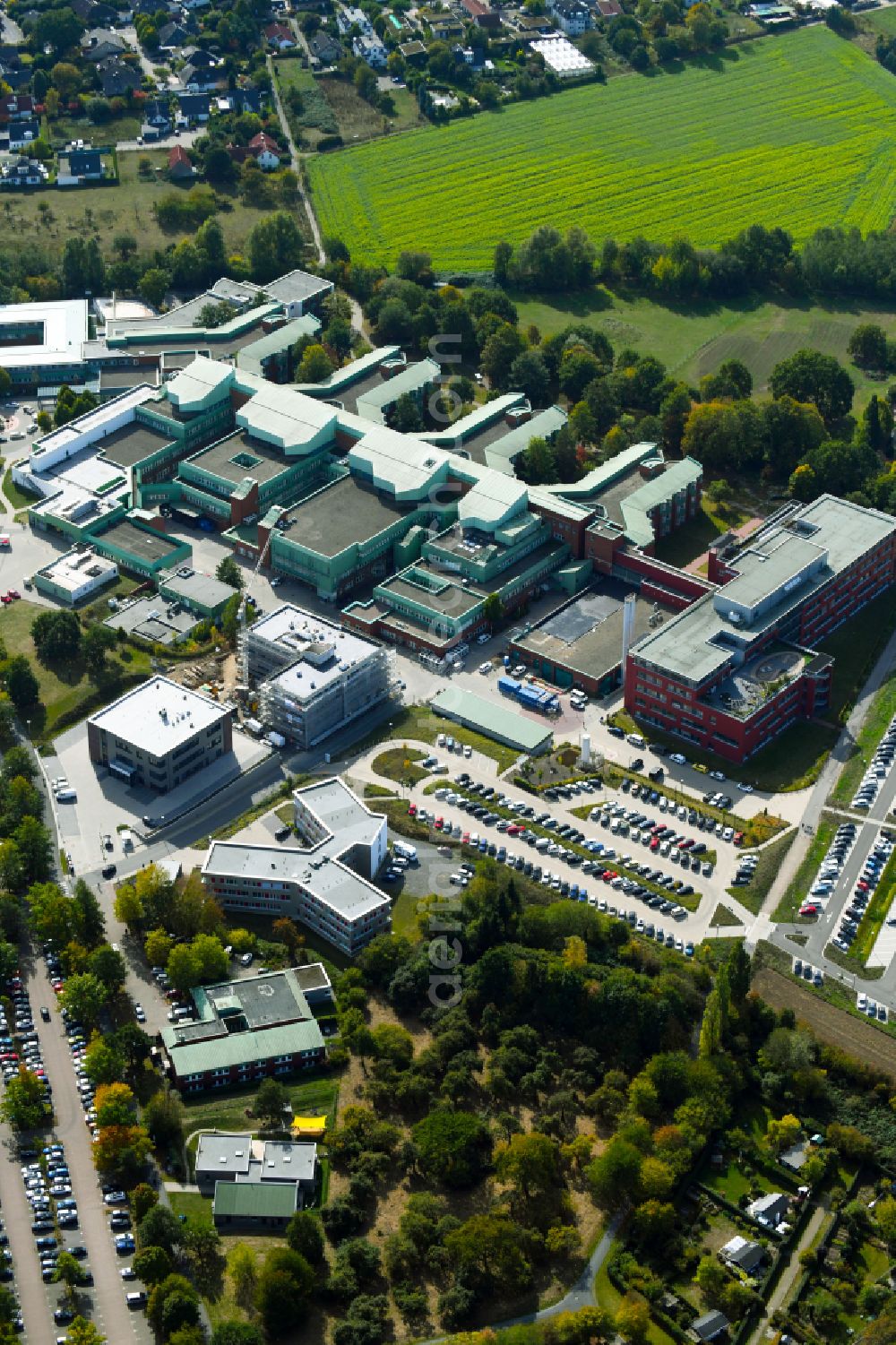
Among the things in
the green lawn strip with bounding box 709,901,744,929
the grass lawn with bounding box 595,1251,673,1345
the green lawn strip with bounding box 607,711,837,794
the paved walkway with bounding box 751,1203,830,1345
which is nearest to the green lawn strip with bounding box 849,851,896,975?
the green lawn strip with bounding box 709,901,744,929

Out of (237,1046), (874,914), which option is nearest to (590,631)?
(874,914)

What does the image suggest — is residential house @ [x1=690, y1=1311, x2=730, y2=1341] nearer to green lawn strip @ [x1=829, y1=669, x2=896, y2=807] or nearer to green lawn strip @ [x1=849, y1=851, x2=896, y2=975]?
green lawn strip @ [x1=849, y1=851, x2=896, y2=975]

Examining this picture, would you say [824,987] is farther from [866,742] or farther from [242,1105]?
[242,1105]

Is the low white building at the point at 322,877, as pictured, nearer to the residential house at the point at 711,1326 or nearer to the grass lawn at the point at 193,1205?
the grass lawn at the point at 193,1205

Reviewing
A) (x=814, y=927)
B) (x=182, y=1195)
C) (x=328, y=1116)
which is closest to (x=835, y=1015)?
(x=814, y=927)

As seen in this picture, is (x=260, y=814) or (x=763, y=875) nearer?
(x=763, y=875)

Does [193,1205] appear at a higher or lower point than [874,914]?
lower

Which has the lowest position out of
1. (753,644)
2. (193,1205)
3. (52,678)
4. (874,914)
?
(193,1205)
